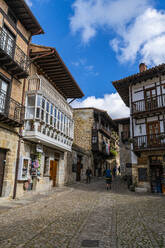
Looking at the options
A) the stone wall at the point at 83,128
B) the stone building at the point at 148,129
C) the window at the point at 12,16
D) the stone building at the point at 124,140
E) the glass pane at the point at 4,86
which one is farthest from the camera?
the stone wall at the point at 83,128

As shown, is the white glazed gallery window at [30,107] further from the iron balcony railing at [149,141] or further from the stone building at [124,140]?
the stone building at [124,140]

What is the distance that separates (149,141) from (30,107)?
920 cm

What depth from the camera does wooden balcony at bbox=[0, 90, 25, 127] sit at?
29.9 feet

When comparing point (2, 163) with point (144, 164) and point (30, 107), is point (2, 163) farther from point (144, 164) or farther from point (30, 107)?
point (144, 164)

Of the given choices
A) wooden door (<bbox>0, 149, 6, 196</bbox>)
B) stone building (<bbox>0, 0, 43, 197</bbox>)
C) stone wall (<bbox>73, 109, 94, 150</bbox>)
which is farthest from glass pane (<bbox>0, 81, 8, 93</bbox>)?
stone wall (<bbox>73, 109, 94, 150</bbox>)

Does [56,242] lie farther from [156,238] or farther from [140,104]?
[140,104]

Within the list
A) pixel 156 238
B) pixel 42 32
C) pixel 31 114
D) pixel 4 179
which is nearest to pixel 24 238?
pixel 156 238

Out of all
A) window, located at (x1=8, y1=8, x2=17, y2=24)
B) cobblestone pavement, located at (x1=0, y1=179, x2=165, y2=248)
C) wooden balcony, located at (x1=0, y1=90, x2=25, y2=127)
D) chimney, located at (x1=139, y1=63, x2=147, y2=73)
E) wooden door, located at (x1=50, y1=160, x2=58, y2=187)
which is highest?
chimney, located at (x1=139, y1=63, x2=147, y2=73)

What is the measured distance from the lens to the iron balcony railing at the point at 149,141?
14206 millimetres

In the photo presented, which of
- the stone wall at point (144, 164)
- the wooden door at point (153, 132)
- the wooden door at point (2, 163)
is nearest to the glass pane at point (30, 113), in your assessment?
the wooden door at point (2, 163)

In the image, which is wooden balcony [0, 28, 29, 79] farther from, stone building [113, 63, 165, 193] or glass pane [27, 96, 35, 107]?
stone building [113, 63, 165, 193]

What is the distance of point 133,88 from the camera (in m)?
17.7

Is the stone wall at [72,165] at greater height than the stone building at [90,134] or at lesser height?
lesser

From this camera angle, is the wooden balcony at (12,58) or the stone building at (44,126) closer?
the wooden balcony at (12,58)
